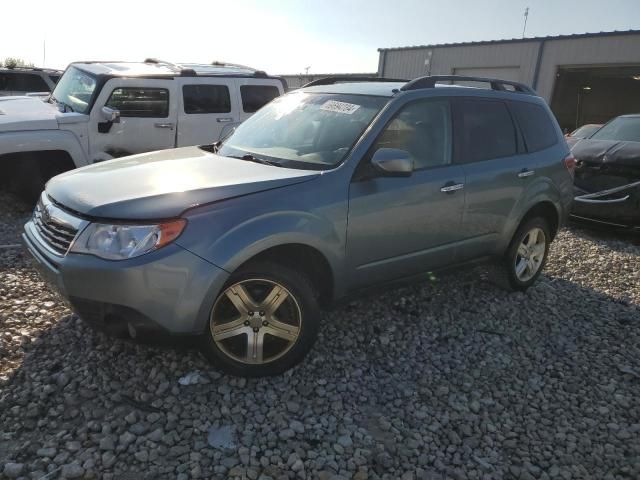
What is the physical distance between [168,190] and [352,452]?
1.68 metres

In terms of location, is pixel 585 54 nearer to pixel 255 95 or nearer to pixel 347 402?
pixel 255 95

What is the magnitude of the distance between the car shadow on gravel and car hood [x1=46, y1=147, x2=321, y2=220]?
0.78 meters

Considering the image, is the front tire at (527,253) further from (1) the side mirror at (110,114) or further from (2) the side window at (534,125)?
(1) the side mirror at (110,114)

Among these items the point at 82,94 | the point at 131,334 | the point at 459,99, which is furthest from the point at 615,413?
the point at 82,94

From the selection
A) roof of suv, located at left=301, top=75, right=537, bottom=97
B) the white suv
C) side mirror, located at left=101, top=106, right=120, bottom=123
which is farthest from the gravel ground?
the white suv

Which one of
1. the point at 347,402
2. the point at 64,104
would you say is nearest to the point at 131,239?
the point at 347,402

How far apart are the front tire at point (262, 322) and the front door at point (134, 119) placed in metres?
4.31

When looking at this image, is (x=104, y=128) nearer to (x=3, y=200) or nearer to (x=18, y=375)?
(x=3, y=200)

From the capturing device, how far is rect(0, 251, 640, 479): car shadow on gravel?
2514 millimetres

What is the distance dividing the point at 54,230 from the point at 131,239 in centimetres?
65

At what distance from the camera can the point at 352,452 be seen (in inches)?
102

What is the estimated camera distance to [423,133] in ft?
12.4

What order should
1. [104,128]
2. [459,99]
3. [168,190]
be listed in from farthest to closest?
[104,128] < [459,99] < [168,190]

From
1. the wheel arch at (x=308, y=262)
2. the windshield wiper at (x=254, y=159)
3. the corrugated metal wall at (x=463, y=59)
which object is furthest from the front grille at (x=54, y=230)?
the corrugated metal wall at (x=463, y=59)
